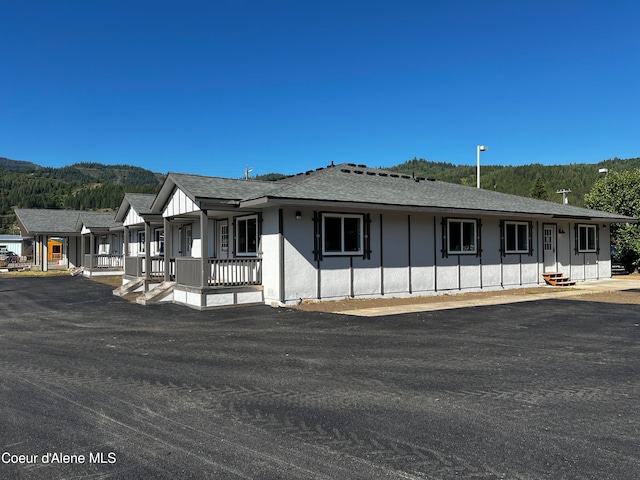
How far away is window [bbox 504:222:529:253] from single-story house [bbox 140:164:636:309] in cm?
4

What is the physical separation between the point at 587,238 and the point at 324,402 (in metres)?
21.5

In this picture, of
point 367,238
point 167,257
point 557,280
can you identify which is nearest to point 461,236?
point 367,238

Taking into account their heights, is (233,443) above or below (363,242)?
below

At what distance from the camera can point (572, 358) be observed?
739 centimetres

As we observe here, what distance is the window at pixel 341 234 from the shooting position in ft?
48.1

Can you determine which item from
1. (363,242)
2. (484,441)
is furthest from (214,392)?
(363,242)

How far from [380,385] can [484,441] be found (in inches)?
75.9

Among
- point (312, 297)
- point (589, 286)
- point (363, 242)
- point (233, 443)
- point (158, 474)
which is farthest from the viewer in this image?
point (589, 286)

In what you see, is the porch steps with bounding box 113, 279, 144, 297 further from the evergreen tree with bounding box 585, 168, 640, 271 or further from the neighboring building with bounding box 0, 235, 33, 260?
the neighboring building with bounding box 0, 235, 33, 260

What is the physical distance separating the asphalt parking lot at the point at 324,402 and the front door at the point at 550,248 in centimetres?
1052

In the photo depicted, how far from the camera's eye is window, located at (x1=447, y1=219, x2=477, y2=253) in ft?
57.2

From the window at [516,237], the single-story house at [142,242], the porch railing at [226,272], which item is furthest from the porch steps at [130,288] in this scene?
the window at [516,237]

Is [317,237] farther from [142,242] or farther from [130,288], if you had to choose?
[142,242]

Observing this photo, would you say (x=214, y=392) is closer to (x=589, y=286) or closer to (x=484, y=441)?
(x=484, y=441)
